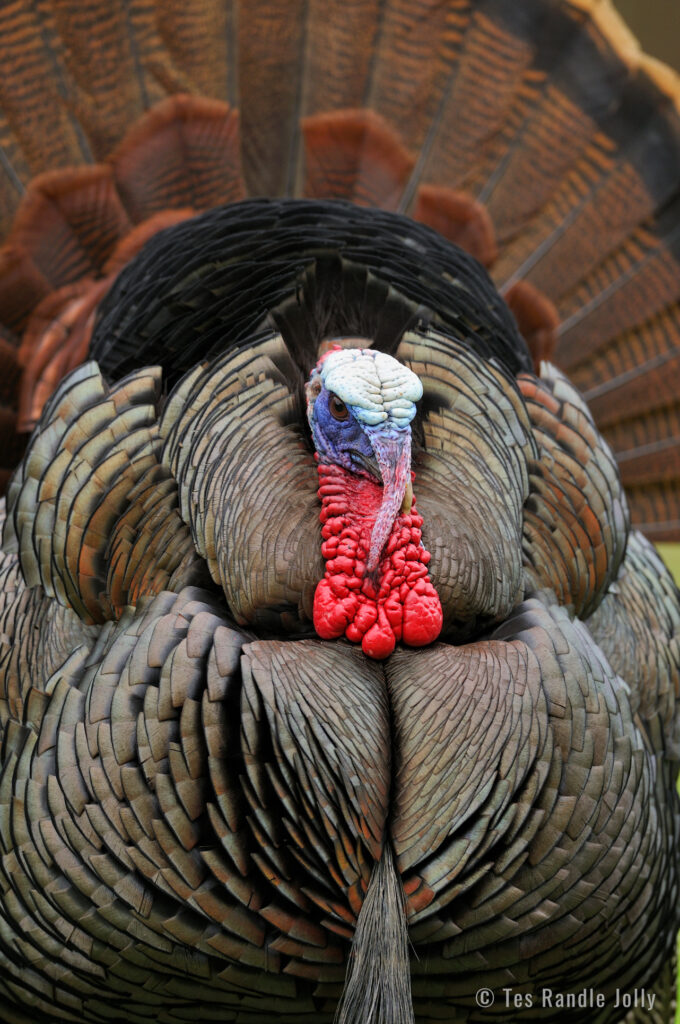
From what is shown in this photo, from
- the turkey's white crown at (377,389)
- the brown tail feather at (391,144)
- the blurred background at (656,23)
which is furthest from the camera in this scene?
the blurred background at (656,23)


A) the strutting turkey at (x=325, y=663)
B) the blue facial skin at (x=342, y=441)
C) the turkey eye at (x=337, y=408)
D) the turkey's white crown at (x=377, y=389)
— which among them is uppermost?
the turkey's white crown at (x=377, y=389)

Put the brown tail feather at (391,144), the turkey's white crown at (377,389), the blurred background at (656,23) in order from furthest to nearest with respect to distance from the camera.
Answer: the blurred background at (656,23)
the brown tail feather at (391,144)
the turkey's white crown at (377,389)

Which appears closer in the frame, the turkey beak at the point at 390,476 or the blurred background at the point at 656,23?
the turkey beak at the point at 390,476

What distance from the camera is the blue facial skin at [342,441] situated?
7.30 feet

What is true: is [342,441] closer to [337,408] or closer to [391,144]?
[337,408]

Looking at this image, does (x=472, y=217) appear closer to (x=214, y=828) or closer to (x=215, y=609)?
(x=215, y=609)

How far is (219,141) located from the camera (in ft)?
11.8

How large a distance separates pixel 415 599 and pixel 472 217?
6.40 ft

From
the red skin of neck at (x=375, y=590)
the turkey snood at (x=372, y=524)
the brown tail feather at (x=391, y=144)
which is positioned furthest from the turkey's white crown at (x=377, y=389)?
the brown tail feather at (x=391, y=144)

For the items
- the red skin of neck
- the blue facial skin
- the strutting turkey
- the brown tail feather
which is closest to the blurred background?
the brown tail feather

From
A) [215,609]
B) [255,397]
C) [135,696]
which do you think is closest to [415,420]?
[255,397]

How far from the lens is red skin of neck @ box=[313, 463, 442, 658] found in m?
2.21

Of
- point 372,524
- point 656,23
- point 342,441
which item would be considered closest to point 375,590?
point 372,524

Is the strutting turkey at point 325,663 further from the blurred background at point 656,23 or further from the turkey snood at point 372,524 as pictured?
the blurred background at point 656,23
